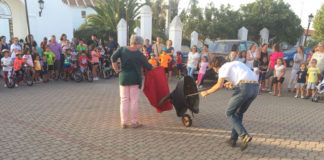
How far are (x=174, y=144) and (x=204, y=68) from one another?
223 inches

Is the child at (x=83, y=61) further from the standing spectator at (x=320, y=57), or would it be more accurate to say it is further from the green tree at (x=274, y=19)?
the green tree at (x=274, y=19)

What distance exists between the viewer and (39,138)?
4375 millimetres

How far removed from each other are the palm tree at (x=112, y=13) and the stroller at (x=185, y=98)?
23.7m

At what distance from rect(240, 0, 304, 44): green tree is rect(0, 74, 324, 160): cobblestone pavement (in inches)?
963

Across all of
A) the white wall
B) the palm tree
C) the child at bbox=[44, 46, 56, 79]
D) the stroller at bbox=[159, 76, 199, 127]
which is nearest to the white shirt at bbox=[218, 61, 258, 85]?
the stroller at bbox=[159, 76, 199, 127]

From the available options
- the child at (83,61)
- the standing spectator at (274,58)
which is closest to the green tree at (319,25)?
the standing spectator at (274,58)

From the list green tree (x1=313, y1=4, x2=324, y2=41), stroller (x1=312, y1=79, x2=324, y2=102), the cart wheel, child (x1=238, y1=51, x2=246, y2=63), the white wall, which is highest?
green tree (x1=313, y1=4, x2=324, y2=41)

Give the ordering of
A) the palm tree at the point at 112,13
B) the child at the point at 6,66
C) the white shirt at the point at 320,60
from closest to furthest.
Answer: the white shirt at the point at 320,60
the child at the point at 6,66
the palm tree at the point at 112,13

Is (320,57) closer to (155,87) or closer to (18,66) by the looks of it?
(155,87)

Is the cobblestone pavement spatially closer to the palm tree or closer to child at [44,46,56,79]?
child at [44,46,56,79]

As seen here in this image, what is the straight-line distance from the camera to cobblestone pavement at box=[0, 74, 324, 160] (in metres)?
3.92

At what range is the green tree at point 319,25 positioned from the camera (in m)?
30.7

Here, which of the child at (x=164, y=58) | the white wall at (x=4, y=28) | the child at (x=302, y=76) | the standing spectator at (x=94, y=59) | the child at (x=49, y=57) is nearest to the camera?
the child at (x=302, y=76)

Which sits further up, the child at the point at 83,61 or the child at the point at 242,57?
the child at the point at 242,57
